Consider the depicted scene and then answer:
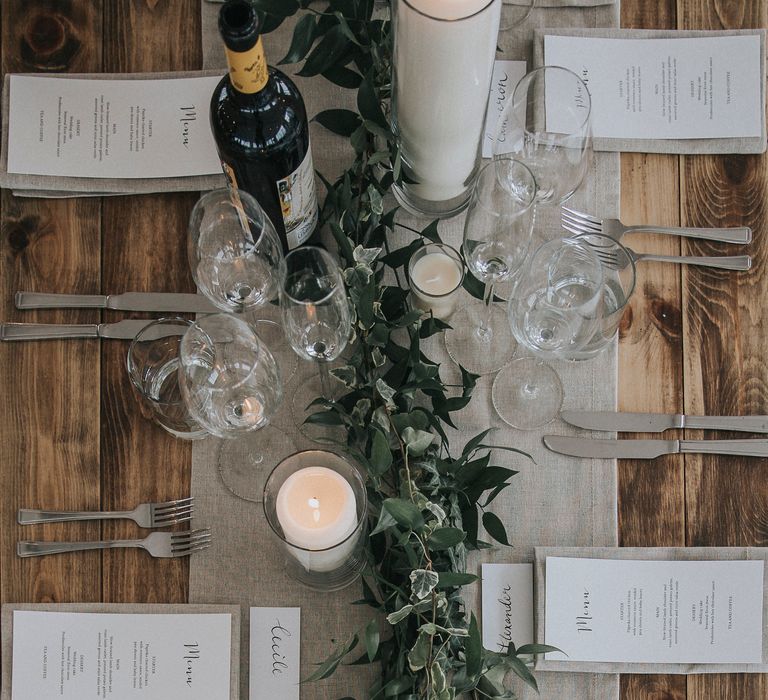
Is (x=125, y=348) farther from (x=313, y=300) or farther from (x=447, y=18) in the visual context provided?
(x=447, y=18)

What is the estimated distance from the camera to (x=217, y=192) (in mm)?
750

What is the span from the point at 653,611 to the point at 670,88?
0.61 metres

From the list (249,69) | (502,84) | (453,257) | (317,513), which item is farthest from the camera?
(502,84)

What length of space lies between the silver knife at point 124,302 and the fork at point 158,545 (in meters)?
0.25

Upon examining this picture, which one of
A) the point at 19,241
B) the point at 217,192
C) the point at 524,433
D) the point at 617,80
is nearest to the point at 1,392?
the point at 19,241

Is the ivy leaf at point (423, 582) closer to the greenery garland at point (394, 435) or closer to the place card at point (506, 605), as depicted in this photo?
the greenery garland at point (394, 435)

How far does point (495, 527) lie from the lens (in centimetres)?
82

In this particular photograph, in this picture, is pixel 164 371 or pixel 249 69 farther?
pixel 164 371

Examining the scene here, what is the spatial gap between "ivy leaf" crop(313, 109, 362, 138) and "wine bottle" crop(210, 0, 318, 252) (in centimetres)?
12

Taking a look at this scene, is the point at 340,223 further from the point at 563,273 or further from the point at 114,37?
the point at 114,37

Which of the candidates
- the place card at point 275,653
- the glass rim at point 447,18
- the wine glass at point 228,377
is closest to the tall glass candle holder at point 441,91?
the glass rim at point 447,18

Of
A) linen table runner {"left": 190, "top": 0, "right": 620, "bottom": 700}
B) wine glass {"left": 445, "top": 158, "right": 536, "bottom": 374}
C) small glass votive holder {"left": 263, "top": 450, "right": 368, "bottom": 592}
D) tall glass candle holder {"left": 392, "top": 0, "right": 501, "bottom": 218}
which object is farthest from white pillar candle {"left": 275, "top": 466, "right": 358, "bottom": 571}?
tall glass candle holder {"left": 392, "top": 0, "right": 501, "bottom": 218}

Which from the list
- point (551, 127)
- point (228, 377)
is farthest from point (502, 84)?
point (228, 377)

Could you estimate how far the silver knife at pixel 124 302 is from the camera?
90 cm
